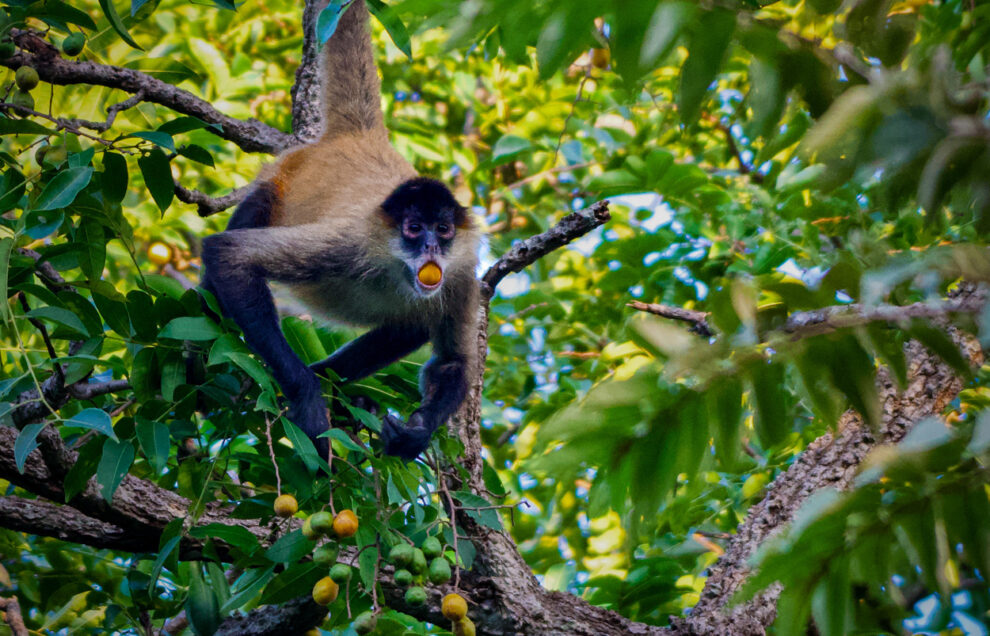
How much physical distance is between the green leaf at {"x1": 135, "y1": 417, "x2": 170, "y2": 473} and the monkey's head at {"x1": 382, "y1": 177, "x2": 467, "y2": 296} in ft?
6.02

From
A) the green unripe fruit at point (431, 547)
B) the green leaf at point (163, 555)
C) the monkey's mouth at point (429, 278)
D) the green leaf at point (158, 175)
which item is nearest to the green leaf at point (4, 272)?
the green leaf at point (158, 175)

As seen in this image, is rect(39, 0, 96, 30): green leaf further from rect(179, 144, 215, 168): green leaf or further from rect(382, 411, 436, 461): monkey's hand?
rect(382, 411, 436, 461): monkey's hand

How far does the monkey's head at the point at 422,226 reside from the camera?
4.18m

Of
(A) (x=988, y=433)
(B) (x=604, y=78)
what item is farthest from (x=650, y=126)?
(A) (x=988, y=433)

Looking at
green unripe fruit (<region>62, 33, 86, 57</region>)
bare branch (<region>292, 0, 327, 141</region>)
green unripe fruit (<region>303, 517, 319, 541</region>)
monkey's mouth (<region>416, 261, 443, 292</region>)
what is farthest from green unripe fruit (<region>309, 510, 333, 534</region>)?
bare branch (<region>292, 0, 327, 141</region>)

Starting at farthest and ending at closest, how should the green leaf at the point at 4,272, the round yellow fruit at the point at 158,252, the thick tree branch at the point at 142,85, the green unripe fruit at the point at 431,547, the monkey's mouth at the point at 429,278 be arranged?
the round yellow fruit at the point at 158,252 < the monkey's mouth at the point at 429,278 < the thick tree branch at the point at 142,85 < the green unripe fruit at the point at 431,547 < the green leaf at the point at 4,272

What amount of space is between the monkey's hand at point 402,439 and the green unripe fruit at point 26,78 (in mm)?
1586

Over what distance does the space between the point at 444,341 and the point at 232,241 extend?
3.52 ft

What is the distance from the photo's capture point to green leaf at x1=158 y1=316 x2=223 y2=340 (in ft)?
8.05

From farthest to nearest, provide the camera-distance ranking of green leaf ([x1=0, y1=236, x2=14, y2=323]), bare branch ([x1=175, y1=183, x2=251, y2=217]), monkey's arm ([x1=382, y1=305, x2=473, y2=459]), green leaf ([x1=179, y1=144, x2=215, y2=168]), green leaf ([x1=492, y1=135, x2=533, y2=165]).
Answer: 1. green leaf ([x1=492, y1=135, x2=533, y2=165])
2. bare branch ([x1=175, y1=183, x2=251, y2=217])
3. monkey's arm ([x1=382, y1=305, x2=473, y2=459])
4. green leaf ([x1=179, y1=144, x2=215, y2=168])
5. green leaf ([x1=0, y1=236, x2=14, y2=323])

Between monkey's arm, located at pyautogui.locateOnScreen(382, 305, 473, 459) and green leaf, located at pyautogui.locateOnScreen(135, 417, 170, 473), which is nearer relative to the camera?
green leaf, located at pyautogui.locateOnScreen(135, 417, 170, 473)

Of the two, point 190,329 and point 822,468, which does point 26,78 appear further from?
point 822,468

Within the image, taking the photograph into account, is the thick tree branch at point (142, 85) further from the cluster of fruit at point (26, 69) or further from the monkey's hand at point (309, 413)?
the monkey's hand at point (309, 413)

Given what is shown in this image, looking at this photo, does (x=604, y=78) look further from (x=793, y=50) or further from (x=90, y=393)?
(x=793, y=50)
